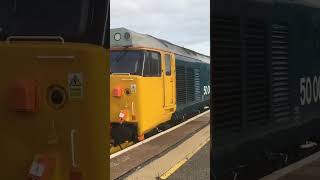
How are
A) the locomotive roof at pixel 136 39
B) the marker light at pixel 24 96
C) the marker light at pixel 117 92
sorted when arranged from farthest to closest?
the marker light at pixel 117 92 → the locomotive roof at pixel 136 39 → the marker light at pixel 24 96

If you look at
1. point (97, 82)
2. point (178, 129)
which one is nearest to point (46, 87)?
point (97, 82)

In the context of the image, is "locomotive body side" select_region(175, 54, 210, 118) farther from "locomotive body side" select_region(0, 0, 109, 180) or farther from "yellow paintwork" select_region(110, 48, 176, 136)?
"locomotive body side" select_region(0, 0, 109, 180)

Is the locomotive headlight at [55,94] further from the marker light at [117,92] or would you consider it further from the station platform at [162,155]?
the marker light at [117,92]

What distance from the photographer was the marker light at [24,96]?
241 centimetres

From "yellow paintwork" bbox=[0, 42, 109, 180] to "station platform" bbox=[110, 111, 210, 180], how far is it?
0.72m

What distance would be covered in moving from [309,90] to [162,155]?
63.2 inches

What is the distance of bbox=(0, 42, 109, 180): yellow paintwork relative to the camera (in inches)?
95.8

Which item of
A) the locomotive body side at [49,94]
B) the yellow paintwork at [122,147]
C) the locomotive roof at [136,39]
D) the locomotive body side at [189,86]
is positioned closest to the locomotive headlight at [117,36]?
the locomotive roof at [136,39]

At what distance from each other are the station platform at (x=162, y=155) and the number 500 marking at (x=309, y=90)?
87 cm

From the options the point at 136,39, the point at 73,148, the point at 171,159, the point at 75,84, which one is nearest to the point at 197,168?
the point at 171,159

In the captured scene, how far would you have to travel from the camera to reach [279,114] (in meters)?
3.94

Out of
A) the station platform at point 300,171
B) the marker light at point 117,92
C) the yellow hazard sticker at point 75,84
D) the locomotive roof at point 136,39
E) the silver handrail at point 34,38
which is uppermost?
the locomotive roof at point 136,39

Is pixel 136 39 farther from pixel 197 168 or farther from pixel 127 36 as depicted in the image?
pixel 197 168

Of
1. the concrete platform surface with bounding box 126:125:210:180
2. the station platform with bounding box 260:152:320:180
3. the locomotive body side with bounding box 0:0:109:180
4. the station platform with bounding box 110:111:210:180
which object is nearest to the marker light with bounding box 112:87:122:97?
the station platform with bounding box 110:111:210:180
